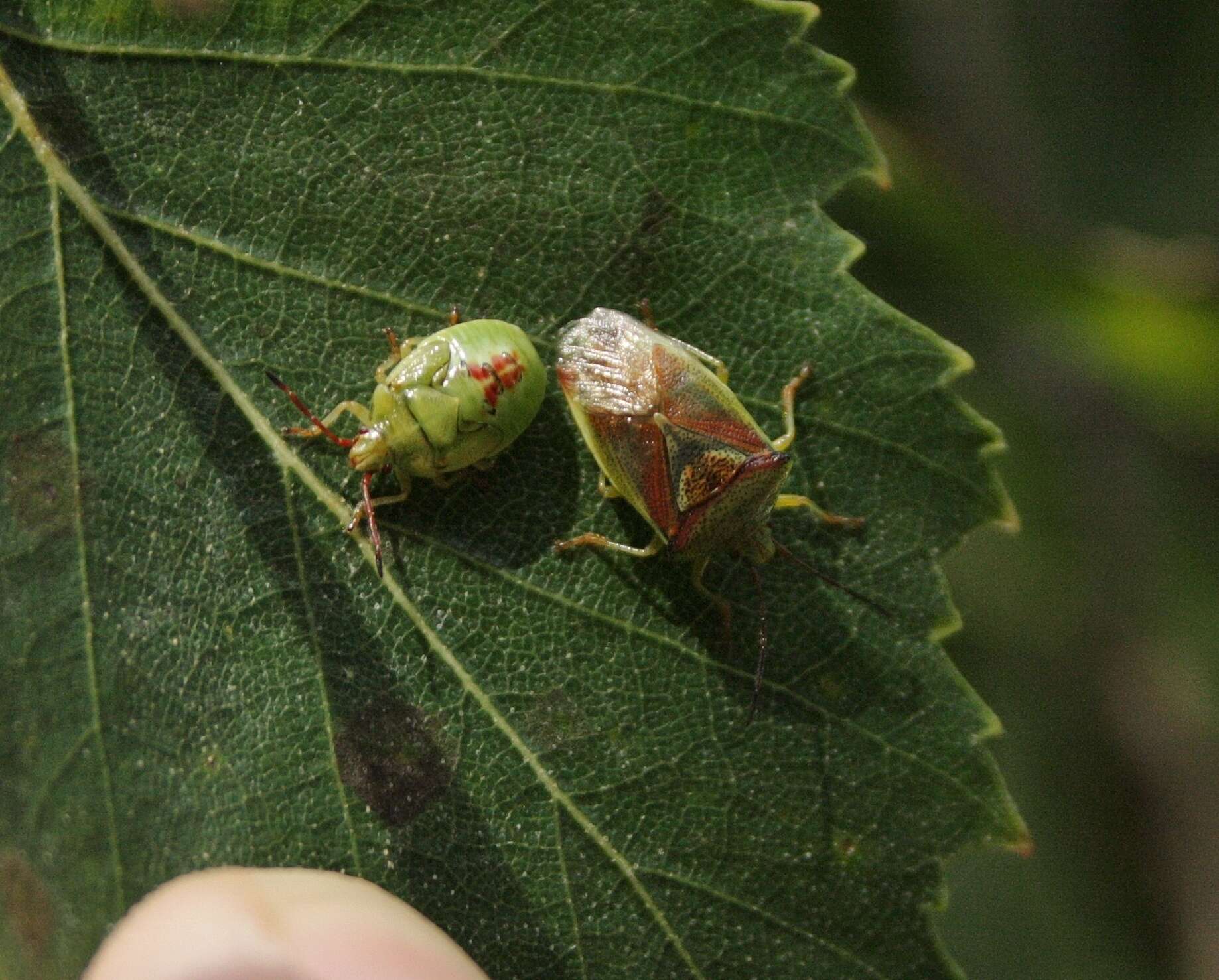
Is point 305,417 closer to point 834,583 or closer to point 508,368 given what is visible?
point 508,368

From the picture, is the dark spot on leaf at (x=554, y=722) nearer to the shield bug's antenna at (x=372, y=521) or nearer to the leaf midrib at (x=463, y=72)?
the shield bug's antenna at (x=372, y=521)

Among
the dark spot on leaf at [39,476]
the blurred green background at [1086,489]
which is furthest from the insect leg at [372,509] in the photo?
the blurred green background at [1086,489]

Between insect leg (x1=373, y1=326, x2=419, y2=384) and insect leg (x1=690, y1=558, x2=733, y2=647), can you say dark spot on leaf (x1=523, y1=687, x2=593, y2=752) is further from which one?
insect leg (x1=373, y1=326, x2=419, y2=384)

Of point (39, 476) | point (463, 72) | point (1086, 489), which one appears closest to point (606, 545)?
point (463, 72)

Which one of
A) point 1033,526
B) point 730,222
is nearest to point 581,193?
point 730,222

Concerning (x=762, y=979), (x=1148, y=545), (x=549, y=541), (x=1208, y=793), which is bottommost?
(x=1208, y=793)

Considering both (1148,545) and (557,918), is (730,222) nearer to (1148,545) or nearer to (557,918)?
(557,918)
